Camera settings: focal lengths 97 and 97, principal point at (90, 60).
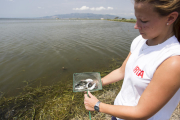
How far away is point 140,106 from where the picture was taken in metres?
0.97

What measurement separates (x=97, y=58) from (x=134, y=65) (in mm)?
7500

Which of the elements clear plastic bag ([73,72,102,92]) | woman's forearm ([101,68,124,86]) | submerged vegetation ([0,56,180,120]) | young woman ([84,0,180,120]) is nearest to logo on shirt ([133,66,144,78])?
young woman ([84,0,180,120])

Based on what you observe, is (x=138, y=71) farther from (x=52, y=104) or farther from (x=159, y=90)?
(x=52, y=104)

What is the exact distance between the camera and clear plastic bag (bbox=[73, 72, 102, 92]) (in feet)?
6.07

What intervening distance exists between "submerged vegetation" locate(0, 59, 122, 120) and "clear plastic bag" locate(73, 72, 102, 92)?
1.76 meters

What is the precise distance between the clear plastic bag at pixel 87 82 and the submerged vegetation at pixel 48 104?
5.77ft

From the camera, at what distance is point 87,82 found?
2006mm

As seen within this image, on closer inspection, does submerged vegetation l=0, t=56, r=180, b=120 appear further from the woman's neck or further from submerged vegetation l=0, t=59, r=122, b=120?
the woman's neck

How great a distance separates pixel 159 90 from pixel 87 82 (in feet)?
4.39

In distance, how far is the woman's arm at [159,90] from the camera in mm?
811

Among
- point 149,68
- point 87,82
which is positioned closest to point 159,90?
point 149,68

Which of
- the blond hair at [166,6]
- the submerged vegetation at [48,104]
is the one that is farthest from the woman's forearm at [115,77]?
the submerged vegetation at [48,104]

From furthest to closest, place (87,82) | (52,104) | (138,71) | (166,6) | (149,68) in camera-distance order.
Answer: (52,104) → (87,82) → (138,71) → (149,68) → (166,6)

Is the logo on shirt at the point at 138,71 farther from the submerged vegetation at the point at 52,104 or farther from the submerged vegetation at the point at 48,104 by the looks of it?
the submerged vegetation at the point at 48,104
